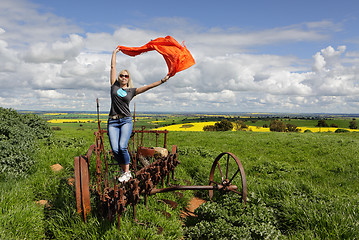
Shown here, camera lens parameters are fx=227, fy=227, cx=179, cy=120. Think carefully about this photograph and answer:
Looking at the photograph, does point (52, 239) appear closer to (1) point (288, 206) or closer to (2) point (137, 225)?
(2) point (137, 225)

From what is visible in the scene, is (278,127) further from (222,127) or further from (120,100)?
(120,100)

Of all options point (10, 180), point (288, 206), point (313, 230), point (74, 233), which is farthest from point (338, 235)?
point (10, 180)

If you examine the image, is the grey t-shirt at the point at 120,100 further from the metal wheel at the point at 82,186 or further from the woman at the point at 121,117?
the metal wheel at the point at 82,186

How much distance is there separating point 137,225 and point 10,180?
4.08 metres

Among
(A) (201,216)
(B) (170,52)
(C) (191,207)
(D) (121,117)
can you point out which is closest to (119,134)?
(D) (121,117)

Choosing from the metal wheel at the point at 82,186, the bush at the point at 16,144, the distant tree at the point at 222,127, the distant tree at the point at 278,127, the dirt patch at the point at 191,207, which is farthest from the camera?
the distant tree at the point at 278,127

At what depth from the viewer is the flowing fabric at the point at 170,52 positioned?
447cm

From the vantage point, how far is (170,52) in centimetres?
464

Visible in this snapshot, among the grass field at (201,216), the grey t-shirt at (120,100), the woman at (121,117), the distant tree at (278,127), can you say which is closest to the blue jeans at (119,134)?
the woman at (121,117)

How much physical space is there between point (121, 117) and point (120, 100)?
0.33m

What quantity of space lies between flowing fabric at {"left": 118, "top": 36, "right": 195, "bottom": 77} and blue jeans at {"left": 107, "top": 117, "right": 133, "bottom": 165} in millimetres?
1306

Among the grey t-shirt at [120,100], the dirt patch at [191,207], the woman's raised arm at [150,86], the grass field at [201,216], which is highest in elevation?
the woman's raised arm at [150,86]

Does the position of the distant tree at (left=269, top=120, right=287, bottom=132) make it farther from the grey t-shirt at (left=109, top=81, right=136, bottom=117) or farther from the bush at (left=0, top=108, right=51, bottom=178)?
the grey t-shirt at (left=109, top=81, right=136, bottom=117)

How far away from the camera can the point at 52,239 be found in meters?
3.99
